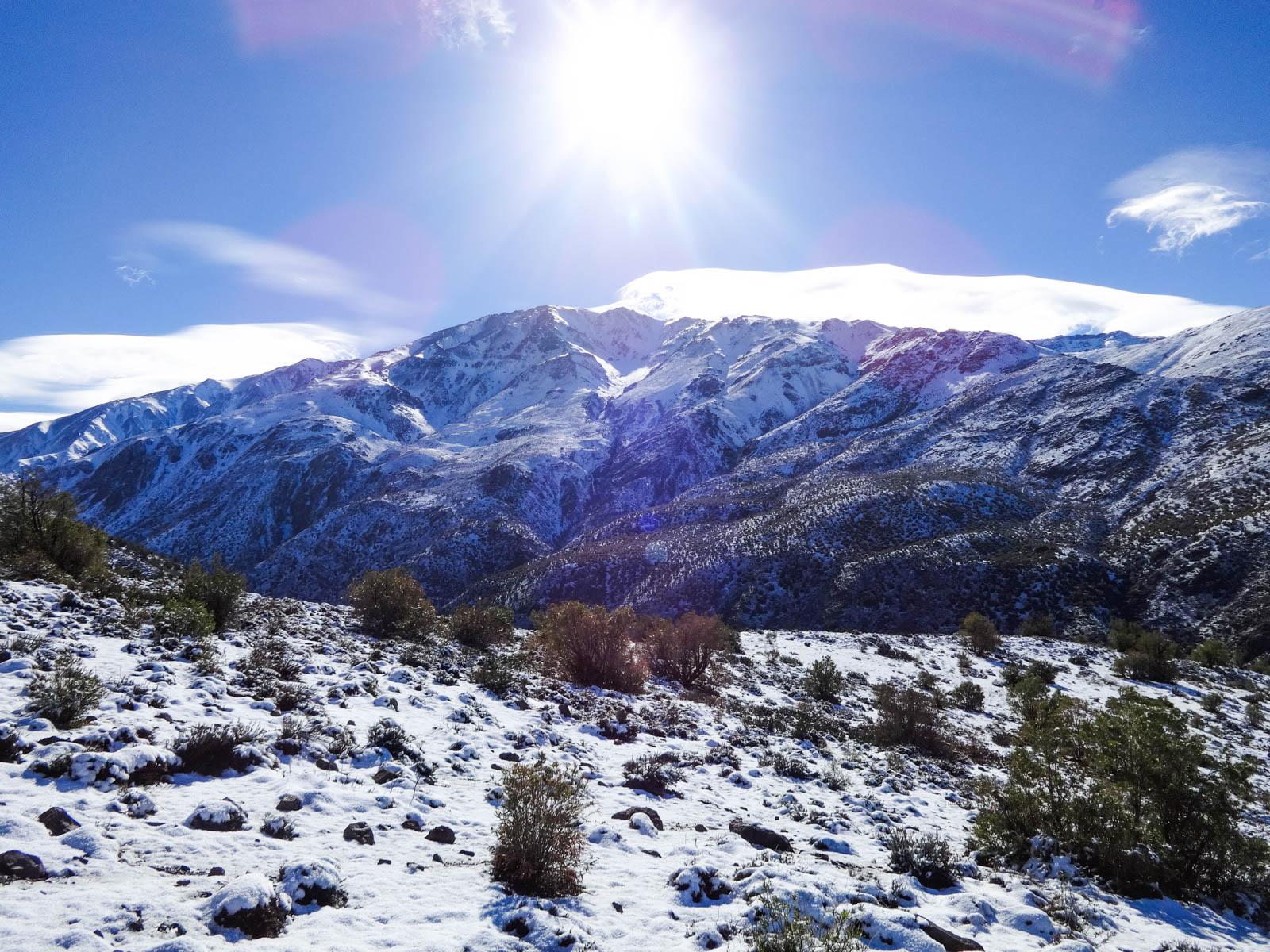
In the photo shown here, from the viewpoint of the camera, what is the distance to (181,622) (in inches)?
497

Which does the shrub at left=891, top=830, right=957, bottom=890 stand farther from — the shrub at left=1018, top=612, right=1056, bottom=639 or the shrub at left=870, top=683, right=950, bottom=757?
the shrub at left=1018, top=612, right=1056, bottom=639

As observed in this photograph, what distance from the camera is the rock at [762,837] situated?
8.12 m

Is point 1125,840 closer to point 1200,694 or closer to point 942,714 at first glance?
point 942,714

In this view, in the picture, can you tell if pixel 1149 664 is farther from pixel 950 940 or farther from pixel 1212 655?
A: pixel 950 940

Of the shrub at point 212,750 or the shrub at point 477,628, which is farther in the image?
the shrub at point 477,628

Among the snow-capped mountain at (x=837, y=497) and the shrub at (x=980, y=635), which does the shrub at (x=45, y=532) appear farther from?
the snow-capped mountain at (x=837, y=497)

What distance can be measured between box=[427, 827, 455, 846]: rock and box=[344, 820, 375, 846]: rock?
0.67 m

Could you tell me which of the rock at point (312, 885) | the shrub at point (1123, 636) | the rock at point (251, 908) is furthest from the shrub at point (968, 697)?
the rock at point (251, 908)

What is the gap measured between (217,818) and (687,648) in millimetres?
16794

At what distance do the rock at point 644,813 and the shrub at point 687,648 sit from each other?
39.7 feet

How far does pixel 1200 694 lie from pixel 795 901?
2908 centimetres

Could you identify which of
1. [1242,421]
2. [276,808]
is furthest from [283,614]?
[1242,421]

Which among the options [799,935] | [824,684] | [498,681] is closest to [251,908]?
[799,935]

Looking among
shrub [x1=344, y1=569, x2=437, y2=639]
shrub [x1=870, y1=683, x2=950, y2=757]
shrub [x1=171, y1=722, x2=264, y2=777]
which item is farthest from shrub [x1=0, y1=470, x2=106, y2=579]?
shrub [x1=870, y1=683, x2=950, y2=757]
